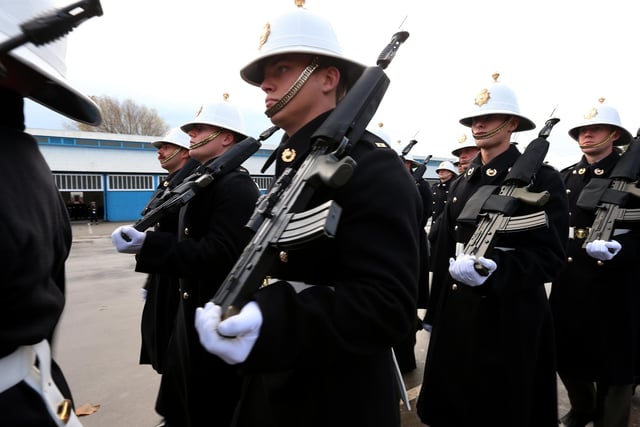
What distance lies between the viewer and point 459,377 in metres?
2.47

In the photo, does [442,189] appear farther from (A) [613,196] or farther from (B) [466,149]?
(A) [613,196]

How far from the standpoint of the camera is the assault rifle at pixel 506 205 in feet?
7.80

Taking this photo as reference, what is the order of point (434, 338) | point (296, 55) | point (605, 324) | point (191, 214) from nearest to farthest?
point (296, 55)
point (434, 338)
point (191, 214)
point (605, 324)

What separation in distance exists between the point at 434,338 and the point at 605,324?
1.56 m

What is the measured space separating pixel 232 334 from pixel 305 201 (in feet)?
1.59

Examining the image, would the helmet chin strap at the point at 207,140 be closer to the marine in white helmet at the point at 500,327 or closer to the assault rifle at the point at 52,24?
the marine in white helmet at the point at 500,327

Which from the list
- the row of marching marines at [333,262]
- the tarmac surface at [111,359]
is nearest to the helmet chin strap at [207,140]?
the row of marching marines at [333,262]

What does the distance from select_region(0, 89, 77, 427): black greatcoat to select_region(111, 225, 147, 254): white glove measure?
5.05 feet

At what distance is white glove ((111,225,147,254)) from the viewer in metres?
2.72

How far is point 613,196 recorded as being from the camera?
324 centimetres

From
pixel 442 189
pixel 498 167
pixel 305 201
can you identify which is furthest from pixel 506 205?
pixel 442 189

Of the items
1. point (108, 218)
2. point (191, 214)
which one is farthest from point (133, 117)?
point (191, 214)

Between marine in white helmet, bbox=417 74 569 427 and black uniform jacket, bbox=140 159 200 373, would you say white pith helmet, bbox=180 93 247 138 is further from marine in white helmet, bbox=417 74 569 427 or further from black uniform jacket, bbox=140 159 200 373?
marine in white helmet, bbox=417 74 569 427

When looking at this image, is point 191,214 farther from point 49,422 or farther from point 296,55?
point 49,422
